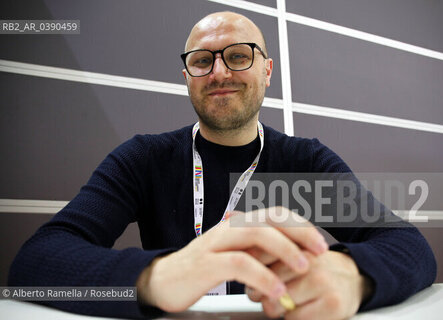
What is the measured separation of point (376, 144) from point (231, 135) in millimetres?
1247

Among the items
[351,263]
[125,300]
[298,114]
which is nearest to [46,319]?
[125,300]

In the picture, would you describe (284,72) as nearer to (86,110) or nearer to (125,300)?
(86,110)

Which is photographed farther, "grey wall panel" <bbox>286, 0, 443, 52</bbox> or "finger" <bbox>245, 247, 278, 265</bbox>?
"grey wall panel" <bbox>286, 0, 443, 52</bbox>

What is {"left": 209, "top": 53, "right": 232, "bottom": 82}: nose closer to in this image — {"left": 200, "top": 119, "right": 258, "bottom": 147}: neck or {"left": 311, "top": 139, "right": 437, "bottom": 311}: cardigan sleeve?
{"left": 200, "top": 119, "right": 258, "bottom": 147}: neck

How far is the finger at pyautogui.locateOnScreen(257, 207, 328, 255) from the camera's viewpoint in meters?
0.47

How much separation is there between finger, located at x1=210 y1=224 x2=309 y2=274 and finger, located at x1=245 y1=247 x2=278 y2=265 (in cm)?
2

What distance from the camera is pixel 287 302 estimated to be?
17.5 inches

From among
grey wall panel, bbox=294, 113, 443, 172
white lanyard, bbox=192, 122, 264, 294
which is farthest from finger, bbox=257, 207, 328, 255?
grey wall panel, bbox=294, 113, 443, 172

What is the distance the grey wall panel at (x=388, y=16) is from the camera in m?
1.96

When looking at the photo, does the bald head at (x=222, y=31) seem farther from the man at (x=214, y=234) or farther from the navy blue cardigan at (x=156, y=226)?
the navy blue cardigan at (x=156, y=226)

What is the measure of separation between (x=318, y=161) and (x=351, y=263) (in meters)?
0.60

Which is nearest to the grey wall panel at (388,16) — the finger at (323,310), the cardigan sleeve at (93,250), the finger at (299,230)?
the cardigan sleeve at (93,250)

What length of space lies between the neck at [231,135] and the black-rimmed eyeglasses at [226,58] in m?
0.18

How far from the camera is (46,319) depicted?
48cm
